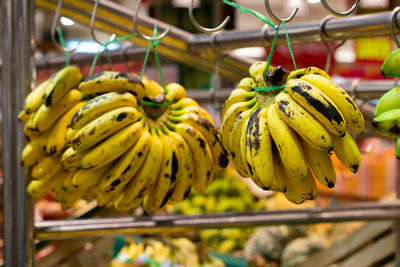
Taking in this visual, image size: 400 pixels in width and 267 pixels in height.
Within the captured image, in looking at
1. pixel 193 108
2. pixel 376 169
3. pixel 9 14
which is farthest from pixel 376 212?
pixel 376 169

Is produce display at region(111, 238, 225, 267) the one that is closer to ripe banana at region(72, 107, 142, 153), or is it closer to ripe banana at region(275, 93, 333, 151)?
ripe banana at region(72, 107, 142, 153)

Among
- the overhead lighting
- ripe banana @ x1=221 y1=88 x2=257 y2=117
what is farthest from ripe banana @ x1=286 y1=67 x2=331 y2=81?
the overhead lighting

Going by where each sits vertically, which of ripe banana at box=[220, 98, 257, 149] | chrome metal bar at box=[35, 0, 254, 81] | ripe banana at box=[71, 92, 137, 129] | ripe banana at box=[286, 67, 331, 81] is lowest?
ripe banana at box=[220, 98, 257, 149]

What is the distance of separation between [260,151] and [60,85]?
0.54 meters

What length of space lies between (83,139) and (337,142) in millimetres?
491

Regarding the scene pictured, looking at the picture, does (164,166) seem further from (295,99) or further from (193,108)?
(295,99)

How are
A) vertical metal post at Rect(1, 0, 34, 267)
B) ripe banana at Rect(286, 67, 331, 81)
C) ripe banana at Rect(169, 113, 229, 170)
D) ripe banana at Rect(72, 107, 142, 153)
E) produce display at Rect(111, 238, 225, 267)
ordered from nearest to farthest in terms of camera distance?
1. ripe banana at Rect(286, 67, 331, 81)
2. ripe banana at Rect(72, 107, 142, 153)
3. ripe banana at Rect(169, 113, 229, 170)
4. vertical metal post at Rect(1, 0, 34, 267)
5. produce display at Rect(111, 238, 225, 267)

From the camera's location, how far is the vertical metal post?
1.27 metres

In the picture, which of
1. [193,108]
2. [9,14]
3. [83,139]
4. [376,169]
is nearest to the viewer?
[83,139]

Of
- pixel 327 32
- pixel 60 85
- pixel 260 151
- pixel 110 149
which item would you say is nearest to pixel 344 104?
pixel 260 151

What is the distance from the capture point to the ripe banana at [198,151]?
1048 millimetres

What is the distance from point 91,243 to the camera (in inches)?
83.5

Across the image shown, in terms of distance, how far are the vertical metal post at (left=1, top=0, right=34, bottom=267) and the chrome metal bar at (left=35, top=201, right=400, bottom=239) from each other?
63 mm

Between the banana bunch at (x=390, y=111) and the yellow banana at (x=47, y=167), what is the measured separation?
29.3 inches
